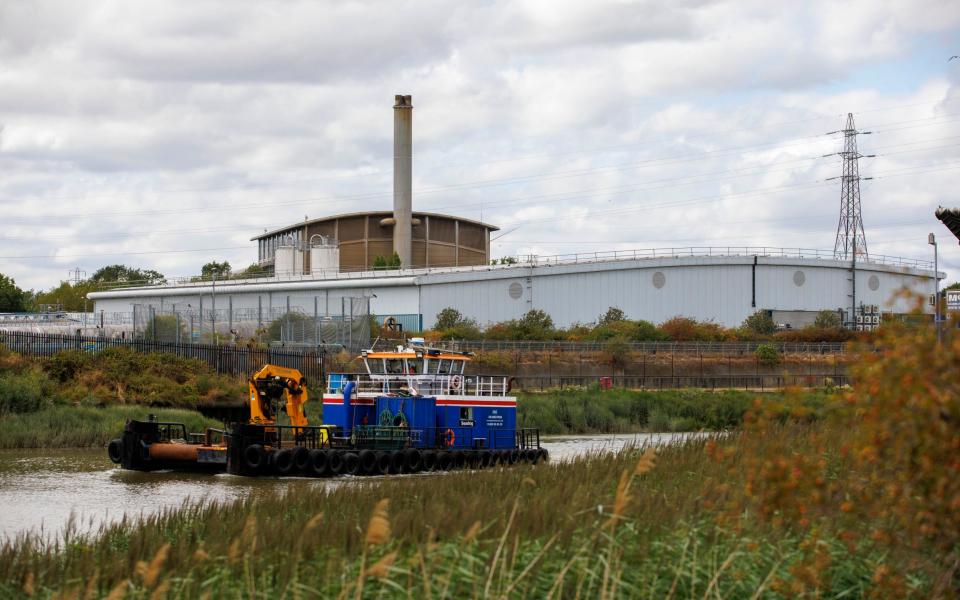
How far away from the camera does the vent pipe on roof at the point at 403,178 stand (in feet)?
284

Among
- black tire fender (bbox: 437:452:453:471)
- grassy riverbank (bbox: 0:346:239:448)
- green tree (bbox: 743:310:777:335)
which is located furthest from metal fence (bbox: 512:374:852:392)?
black tire fender (bbox: 437:452:453:471)

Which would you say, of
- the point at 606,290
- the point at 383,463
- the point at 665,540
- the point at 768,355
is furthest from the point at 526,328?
the point at 665,540

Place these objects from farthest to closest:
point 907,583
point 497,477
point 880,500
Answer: point 497,477 → point 907,583 → point 880,500

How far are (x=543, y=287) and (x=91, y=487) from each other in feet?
164

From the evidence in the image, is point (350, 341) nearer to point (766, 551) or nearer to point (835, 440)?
point (835, 440)

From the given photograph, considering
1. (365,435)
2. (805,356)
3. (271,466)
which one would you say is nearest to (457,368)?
(365,435)

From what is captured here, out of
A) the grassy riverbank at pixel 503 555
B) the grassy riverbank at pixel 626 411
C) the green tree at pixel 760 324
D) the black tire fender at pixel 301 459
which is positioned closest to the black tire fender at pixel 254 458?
the black tire fender at pixel 301 459

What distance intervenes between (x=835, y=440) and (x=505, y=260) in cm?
6989

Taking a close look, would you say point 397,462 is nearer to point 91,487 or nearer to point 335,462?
point 335,462

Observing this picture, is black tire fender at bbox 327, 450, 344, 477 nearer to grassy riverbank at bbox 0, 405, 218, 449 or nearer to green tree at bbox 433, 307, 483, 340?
grassy riverbank at bbox 0, 405, 218, 449

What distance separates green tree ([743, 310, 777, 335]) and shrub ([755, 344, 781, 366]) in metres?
7.89

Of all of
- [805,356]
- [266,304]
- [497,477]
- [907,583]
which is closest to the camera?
[907,583]

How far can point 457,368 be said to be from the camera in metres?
29.9

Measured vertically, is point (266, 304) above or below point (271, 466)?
above
